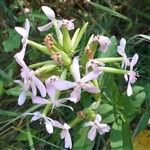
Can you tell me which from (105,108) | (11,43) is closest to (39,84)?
(105,108)

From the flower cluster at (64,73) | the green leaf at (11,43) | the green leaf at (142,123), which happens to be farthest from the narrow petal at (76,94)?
the green leaf at (11,43)

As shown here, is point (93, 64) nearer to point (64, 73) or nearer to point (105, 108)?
point (64, 73)

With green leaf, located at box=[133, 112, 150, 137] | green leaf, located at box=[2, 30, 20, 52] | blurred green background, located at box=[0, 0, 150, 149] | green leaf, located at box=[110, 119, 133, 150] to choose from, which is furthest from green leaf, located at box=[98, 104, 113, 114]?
green leaf, located at box=[2, 30, 20, 52]

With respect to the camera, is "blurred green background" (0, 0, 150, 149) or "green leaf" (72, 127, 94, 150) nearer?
"green leaf" (72, 127, 94, 150)

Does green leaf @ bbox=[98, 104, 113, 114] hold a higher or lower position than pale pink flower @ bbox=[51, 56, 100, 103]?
lower

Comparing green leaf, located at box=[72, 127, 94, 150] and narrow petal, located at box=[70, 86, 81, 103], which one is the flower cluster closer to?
narrow petal, located at box=[70, 86, 81, 103]

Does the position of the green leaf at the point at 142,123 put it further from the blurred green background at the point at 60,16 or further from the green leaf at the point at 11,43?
the green leaf at the point at 11,43

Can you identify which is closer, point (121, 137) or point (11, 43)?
point (121, 137)
